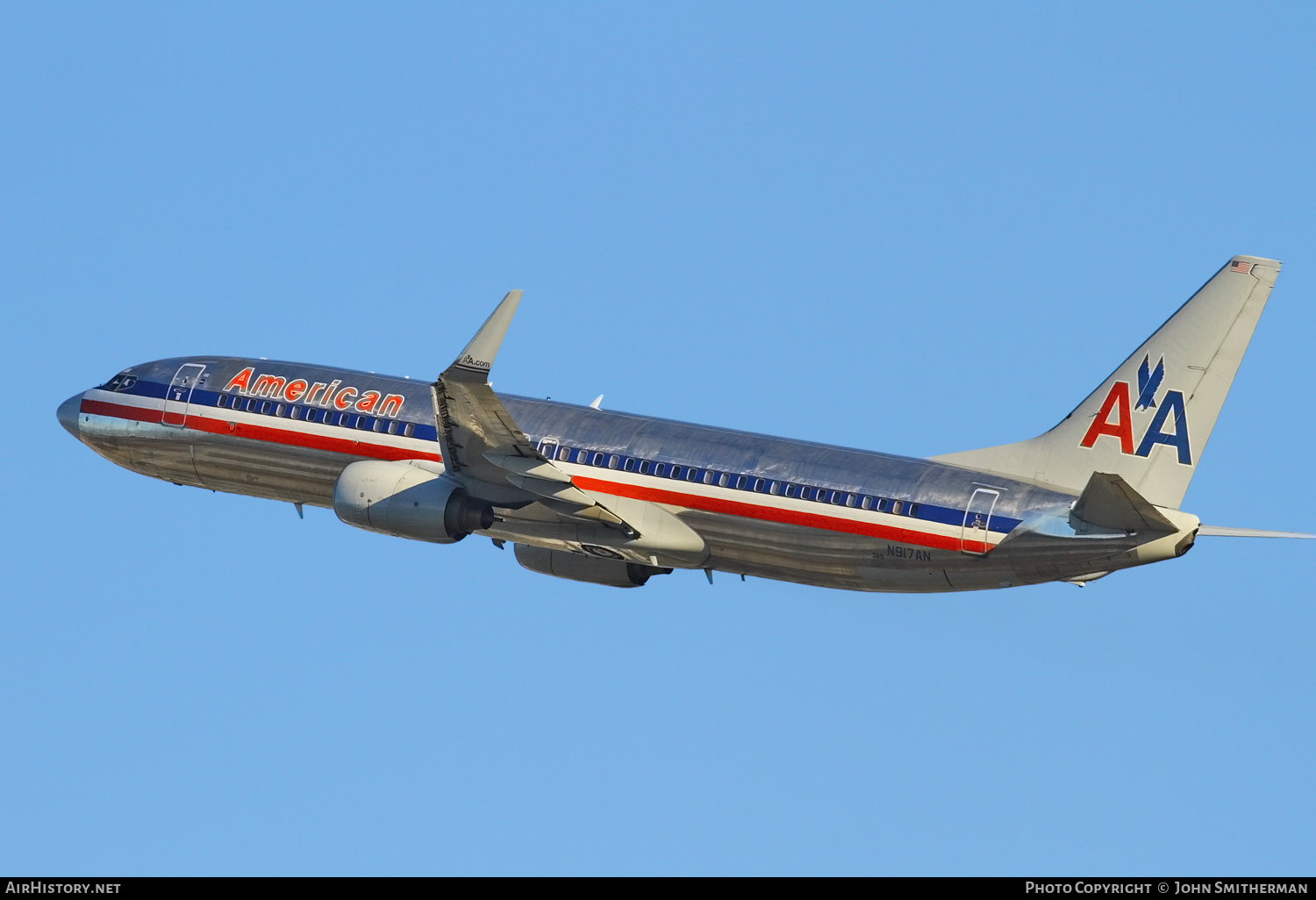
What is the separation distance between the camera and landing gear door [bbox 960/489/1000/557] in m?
49.3

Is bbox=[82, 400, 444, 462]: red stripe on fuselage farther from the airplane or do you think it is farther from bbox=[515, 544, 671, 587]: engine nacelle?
bbox=[515, 544, 671, 587]: engine nacelle

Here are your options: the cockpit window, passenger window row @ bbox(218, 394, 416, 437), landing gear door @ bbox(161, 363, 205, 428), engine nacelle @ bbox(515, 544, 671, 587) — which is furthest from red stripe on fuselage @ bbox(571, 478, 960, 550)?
the cockpit window

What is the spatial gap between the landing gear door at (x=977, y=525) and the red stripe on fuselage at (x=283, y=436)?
14571 mm

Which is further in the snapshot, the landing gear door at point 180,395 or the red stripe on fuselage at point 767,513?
the landing gear door at point 180,395

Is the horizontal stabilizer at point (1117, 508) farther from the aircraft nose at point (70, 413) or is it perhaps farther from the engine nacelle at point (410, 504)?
the aircraft nose at point (70, 413)

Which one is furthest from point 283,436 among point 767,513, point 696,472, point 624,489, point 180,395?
point 767,513

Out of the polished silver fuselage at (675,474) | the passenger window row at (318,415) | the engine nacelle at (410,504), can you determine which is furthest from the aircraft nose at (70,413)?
the engine nacelle at (410,504)

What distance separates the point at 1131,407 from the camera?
49.9 meters

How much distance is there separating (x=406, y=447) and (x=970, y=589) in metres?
15.9

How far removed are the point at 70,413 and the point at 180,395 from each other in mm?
4877

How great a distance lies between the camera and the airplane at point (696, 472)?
4866cm

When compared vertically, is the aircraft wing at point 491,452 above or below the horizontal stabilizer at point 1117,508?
above
